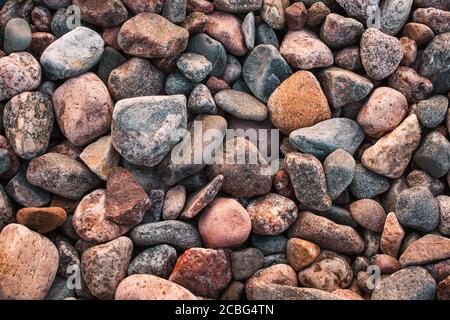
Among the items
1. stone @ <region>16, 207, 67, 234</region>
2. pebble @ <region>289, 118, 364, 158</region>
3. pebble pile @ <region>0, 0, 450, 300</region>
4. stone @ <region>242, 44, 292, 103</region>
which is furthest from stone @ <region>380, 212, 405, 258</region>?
stone @ <region>16, 207, 67, 234</region>

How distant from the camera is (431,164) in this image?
181 centimetres

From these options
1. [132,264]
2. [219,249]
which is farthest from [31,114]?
[219,249]

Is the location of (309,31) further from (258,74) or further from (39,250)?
(39,250)

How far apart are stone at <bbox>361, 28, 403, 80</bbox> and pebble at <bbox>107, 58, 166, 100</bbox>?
2.58 feet

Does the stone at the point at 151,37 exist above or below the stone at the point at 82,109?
above

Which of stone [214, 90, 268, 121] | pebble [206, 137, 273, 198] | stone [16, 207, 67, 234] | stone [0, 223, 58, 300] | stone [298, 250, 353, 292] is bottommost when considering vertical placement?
stone [298, 250, 353, 292]

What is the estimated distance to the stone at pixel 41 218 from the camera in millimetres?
1655

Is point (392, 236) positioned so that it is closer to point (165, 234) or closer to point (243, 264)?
point (243, 264)

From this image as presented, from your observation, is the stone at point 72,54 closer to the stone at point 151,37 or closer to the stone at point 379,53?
the stone at point 151,37

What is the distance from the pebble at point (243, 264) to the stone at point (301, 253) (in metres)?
0.12

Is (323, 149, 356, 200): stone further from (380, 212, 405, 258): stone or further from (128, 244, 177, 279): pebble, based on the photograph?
(128, 244, 177, 279): pebble

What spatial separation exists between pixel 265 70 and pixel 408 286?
906 millimetres

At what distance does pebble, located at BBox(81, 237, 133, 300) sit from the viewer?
1.60m

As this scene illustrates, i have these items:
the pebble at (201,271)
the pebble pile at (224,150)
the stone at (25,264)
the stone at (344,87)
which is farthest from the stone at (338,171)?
the stone at (25,264)
